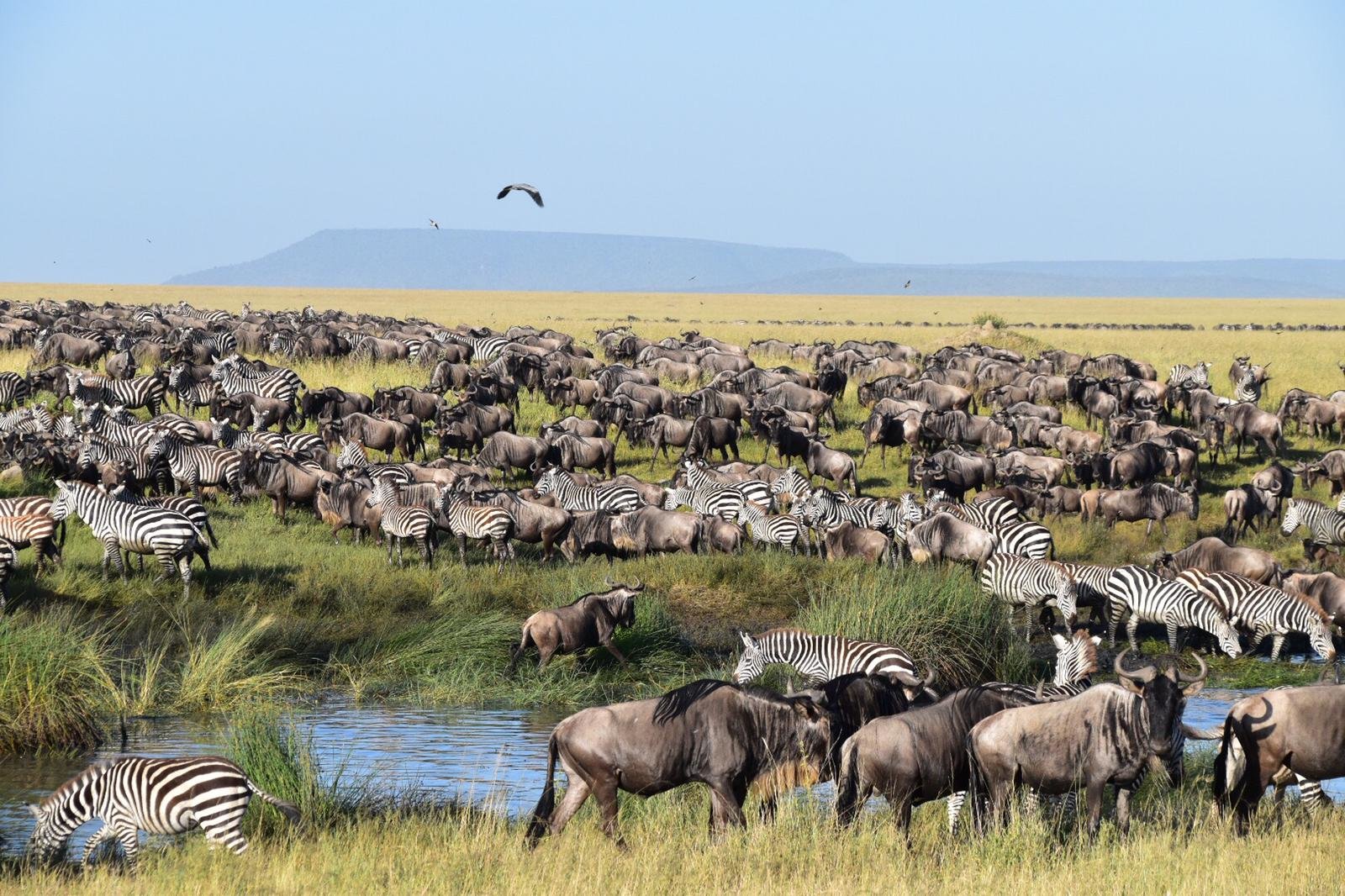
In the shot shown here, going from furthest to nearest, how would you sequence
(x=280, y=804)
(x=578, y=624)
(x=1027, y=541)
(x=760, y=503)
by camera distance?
(x=760, y=503) < (x=1027, y=541) < (x=578, y=624) < (x=280, y=804)

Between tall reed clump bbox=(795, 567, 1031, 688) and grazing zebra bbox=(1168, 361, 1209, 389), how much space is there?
22.1 meters

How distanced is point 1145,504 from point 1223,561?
4977mm

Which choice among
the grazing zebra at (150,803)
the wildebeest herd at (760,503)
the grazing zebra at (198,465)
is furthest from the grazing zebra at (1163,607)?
the grazing zebra at (198,465)

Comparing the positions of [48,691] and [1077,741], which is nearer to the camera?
[1077,741]

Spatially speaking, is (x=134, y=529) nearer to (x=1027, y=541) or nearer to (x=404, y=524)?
(x=404, y=524)

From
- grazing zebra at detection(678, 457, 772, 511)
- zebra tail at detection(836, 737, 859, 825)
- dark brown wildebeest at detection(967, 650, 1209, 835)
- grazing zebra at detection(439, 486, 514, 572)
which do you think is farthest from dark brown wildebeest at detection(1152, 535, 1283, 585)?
zebra tail at detection(836, 737, 859, 825)

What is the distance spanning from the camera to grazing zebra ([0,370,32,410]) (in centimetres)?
2991

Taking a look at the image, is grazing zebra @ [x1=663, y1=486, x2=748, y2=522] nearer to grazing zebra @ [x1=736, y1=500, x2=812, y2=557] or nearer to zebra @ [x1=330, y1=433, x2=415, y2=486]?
grazing zebra @ [x1=736, y1=500, x2=812, y2=557]

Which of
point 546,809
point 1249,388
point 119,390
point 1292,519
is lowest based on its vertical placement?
point 1292,519

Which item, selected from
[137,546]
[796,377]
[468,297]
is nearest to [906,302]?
[468,297]

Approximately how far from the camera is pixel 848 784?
30.4 feet

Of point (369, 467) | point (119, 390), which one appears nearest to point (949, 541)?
point (369, 467)

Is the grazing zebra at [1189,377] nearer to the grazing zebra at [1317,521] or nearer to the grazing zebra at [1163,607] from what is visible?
the grazing zebra at [1317,521]

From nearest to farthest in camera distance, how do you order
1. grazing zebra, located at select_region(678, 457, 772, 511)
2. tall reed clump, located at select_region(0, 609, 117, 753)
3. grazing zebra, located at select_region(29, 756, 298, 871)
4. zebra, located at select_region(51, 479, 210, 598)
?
grazing zebra, located at select_region(29, 756, 298, 871) < tall reed clump, located at select_region(0, 609, 117, 753) < zebra, located at select_region(51, 479, 210, 598) < grazing zebra, located at select_region(678, 457, 772, 511)
